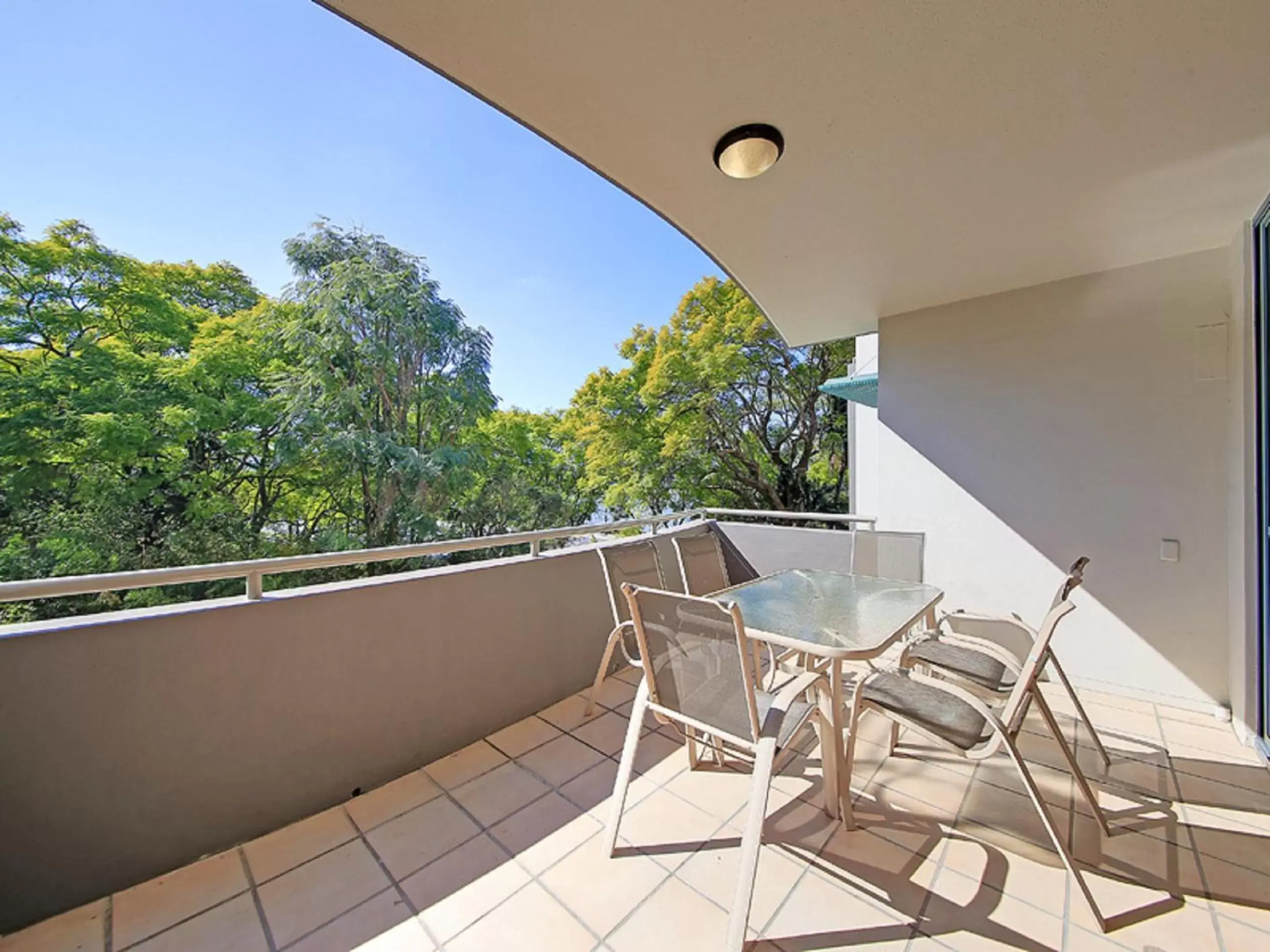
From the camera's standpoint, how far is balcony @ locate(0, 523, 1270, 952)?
1402mm

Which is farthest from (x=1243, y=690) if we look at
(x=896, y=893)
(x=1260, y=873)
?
(x=896, y=893)

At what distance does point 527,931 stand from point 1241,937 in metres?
2.02

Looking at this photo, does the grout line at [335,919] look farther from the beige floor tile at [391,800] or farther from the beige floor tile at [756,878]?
the beige floor tile at [756,878]

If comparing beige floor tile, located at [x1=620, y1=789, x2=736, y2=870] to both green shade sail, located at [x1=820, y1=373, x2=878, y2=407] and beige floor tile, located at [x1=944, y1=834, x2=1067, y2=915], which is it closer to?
beige floor tile, located at [x1=944, y1=834, x2=1067, y2=915]

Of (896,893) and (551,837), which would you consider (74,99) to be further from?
(896,893)

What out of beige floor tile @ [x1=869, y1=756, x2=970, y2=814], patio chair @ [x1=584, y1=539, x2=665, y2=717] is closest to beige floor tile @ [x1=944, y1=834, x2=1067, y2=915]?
beige floor tile @ [x1=869, y1=756, x2=970, y2=814]

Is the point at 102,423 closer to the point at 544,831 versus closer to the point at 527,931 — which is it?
the point at 544,831

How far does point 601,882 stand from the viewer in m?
1.57

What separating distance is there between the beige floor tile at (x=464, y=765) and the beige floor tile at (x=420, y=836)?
0.15 meters

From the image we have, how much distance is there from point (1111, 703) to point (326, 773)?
4012 millimetres

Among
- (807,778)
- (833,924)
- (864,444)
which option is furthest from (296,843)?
(864,444)

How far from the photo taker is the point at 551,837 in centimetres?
177

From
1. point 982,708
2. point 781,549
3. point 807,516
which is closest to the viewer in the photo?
point 982,708

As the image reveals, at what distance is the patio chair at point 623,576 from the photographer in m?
2.42
